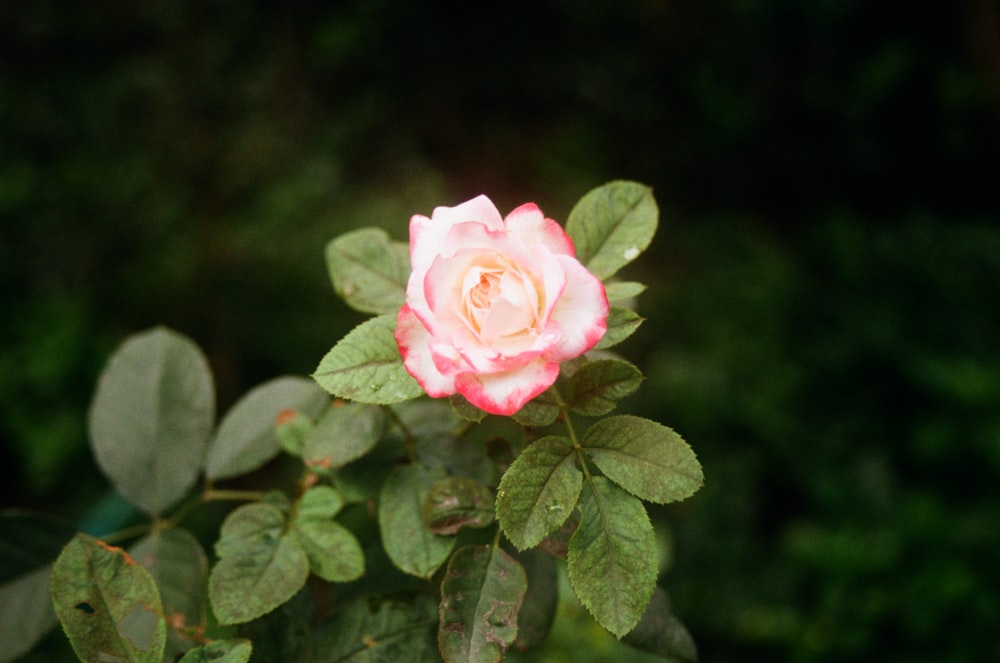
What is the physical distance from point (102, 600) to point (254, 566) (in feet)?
0.26

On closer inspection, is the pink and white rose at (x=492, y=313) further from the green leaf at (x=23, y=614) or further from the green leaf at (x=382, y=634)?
the green leaf at (x=23, y=614)

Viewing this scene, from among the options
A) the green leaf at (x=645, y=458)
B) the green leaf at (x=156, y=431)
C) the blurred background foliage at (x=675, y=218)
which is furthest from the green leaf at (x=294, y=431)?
the blurred background foliage at (x=675, y=218)

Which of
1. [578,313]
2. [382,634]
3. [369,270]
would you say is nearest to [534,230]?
[578,313]

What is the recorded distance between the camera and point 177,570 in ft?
1.85

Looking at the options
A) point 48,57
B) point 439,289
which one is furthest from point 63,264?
point 439,289

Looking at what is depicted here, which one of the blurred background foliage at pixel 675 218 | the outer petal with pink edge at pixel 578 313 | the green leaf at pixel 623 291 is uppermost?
the outer petal with pink edge at pixel 578 313

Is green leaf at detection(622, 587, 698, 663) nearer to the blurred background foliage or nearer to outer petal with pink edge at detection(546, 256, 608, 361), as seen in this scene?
outer petal with pink edge at detection(546, 256, 608, 361)

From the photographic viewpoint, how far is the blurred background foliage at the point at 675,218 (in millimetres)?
1720

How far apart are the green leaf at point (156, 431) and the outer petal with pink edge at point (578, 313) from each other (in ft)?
1.15

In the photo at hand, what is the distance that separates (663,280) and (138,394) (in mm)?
2097

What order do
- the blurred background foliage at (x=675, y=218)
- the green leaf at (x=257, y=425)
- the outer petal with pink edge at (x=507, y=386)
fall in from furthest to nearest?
the blurred background foliage at (x=675, y=218) < the green leaf at (x=257, y=425) < the outer petal with pink edge at (x=507, y=386)

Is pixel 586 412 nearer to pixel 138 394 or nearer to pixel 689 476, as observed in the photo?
pixel 689 476

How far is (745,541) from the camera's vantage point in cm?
177

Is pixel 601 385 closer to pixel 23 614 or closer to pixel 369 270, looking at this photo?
pixel 369 270
